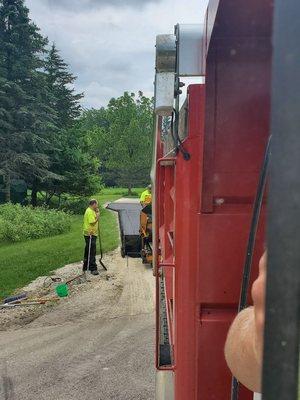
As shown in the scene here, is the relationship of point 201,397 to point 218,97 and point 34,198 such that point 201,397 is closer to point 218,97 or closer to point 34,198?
point 218,97

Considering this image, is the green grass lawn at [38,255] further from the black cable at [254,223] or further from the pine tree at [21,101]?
the pine tree at [21,101]

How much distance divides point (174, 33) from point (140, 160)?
42741 millimetres

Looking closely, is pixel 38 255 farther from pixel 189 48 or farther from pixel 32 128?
pixel 32 128

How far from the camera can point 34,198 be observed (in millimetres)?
28625

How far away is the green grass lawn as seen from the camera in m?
10.6

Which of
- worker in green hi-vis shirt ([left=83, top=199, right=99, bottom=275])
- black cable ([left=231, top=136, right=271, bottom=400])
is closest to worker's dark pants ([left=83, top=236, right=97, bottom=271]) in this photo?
worker in green hi-vis shirt ([left=83, top=199, right=99, bottom=275])

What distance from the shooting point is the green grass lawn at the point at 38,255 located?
34.8 ft

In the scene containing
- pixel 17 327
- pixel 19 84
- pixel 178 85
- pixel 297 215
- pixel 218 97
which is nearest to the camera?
pixel 297 215

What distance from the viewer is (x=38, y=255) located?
13.4 meters

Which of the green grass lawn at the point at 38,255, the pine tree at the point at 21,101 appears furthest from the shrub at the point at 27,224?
the pine tree at the point at 21,101

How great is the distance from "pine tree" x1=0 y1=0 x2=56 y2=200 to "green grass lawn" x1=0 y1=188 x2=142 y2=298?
9.07m

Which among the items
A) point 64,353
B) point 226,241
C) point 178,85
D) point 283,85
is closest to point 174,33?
point 178,85

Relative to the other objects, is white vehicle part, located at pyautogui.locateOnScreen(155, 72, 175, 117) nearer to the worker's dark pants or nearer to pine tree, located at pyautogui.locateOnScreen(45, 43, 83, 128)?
the worker's dark pants

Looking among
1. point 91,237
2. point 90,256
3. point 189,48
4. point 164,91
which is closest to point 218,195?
point 164,91
